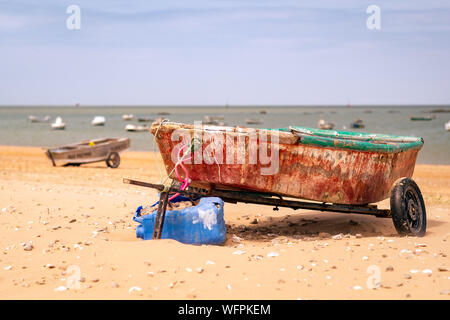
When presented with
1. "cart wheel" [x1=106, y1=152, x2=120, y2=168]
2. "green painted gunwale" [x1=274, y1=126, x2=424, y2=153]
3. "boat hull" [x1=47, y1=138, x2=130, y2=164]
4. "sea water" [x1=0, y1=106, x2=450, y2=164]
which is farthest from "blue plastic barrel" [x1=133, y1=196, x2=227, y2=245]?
"sea water" [x1=0, y1=106, x2=450, y2=164]

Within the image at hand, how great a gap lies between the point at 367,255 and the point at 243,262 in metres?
1.38

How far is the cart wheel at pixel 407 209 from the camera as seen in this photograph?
262 inches

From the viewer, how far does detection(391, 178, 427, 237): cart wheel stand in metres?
6.66

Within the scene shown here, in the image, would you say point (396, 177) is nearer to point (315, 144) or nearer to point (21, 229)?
point (315, 144)

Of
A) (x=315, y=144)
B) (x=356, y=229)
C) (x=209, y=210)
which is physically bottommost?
(x=356, y=229)

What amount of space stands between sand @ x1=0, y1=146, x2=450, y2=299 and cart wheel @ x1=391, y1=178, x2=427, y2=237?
0.24 m

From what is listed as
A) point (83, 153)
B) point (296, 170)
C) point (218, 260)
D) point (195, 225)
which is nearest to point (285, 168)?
point (296, 170)

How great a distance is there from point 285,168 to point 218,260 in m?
1.73

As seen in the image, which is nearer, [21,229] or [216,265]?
[216,265]

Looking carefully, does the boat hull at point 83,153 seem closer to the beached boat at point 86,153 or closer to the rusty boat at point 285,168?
the beached boat at point 86,153

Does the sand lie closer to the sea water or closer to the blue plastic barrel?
the blue plastic barrel

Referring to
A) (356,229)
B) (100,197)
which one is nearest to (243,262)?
(356,229)

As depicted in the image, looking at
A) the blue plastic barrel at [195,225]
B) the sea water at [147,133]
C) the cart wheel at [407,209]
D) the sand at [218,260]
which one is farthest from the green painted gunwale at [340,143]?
the sea water at [147,133]

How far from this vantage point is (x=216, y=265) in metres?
5.22
